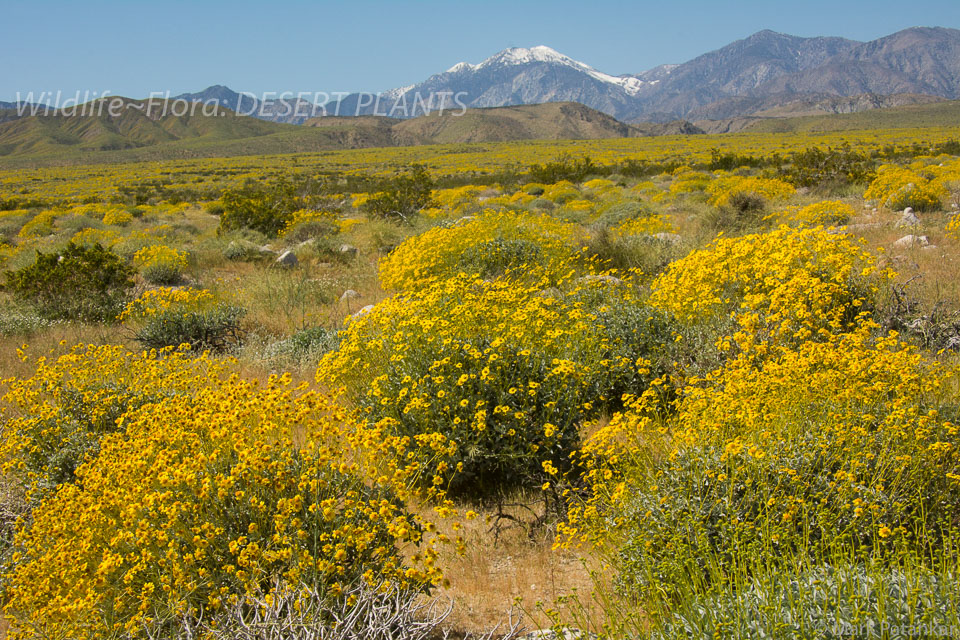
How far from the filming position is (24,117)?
15925cm

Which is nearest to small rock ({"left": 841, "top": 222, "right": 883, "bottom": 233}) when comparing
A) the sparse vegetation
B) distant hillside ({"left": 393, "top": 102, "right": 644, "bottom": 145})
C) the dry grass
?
the sparse vegetation

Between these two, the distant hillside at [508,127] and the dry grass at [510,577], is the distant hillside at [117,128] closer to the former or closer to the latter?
the distant hillside at [508,127]

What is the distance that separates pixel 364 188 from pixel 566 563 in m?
28.2

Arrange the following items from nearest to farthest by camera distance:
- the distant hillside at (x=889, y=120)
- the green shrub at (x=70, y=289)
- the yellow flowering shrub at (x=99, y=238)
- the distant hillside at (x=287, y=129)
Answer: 1. the green shrub at (x=70, y=289)
2. the yellow flowering shrub at (x=99, y=238)
3. the distant hillside at (x=889, y=120)
4. the distant hillside at (x=287, y=129)

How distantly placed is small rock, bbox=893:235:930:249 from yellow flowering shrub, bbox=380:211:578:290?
462 centimetres

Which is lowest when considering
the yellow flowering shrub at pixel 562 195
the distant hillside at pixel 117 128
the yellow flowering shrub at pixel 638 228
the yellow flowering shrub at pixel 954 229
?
the yellow flowering shrub at pixel 638 228

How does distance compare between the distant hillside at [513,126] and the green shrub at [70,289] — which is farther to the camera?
the distant hillside at [513,126]

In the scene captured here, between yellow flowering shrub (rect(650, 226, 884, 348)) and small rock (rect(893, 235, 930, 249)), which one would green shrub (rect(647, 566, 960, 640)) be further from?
small rock (rect(893, 235, 930, 249))

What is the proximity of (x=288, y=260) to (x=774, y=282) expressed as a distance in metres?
9.44

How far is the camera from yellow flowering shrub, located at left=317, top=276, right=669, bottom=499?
11.6 feet

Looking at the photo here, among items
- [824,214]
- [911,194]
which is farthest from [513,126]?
[824,214]

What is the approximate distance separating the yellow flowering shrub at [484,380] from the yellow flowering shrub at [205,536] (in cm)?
73

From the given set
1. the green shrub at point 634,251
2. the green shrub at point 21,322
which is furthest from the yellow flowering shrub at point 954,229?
the green shrub at point 21,322

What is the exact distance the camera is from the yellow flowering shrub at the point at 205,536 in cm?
227
